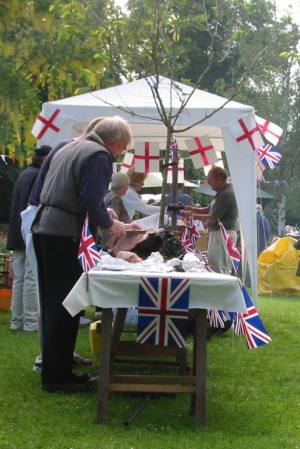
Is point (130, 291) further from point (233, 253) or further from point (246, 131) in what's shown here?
point (246, 131)

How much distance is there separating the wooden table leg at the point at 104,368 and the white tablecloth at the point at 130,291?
16 centimetres

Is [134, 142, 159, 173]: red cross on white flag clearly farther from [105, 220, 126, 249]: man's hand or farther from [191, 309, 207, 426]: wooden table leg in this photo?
[191, 309, 207, 426]: wooden table leg

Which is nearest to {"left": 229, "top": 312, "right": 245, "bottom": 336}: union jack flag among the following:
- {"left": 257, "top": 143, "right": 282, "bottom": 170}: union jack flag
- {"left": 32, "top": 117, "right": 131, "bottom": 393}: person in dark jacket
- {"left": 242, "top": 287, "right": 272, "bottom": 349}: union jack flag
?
{"left": 242, "top": 287, "right": 272, "bottom": 349}: union jack flag

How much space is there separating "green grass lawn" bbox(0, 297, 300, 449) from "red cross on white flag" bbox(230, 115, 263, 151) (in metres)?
2.17

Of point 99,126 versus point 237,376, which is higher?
point 99,126

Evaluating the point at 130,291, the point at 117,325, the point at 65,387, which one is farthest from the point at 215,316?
the point at 130,291

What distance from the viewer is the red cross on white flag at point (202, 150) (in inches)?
389

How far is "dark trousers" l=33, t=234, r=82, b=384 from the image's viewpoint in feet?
16.8

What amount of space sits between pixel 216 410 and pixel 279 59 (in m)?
3.96

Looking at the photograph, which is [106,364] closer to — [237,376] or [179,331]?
[179,331]

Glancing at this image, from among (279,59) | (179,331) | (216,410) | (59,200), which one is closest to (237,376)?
(216,410)

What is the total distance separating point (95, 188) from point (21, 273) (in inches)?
135

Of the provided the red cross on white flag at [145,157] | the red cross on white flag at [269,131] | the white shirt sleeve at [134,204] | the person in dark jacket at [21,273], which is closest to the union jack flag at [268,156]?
the red cross on white flag at [269,131]

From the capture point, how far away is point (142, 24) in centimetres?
712
